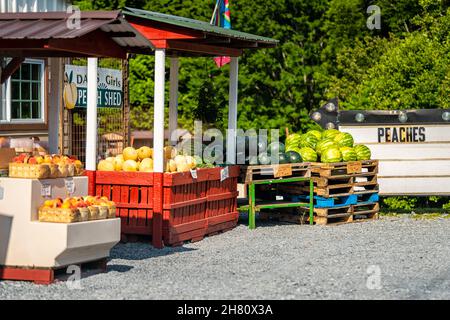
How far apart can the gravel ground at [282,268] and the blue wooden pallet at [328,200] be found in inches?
19.8

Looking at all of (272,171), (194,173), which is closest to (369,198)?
(272,171)

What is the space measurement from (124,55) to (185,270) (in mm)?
2643

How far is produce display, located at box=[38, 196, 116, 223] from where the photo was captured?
10.1m

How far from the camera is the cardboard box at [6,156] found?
421 inches

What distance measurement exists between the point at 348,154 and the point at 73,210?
269 inches

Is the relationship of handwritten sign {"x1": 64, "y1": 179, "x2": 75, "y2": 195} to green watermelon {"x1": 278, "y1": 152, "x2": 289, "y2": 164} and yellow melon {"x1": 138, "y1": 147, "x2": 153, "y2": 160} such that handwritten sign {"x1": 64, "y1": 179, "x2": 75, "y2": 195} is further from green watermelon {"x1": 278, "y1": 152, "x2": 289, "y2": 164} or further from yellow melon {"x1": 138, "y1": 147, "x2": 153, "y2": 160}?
green watermelon {"x1": 278, "y1": 152, "x2": 289, "y2": 164}

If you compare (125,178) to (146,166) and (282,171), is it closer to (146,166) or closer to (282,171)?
(146,166)

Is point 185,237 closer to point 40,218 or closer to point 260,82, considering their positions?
point 40,218

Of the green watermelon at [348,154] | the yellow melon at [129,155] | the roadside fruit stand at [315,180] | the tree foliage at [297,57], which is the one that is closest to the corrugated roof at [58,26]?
the yellow melon at [129,155]

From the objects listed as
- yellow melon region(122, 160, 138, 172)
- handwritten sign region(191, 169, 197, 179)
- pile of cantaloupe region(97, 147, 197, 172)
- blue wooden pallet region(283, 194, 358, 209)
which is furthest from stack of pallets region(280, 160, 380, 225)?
yellow melon region(122, 160, 138, 172)

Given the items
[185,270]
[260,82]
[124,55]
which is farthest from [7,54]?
[260,82]

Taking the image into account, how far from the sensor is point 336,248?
13.1 metres

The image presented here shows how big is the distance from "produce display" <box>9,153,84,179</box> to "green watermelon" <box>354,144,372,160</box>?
649 centimetres

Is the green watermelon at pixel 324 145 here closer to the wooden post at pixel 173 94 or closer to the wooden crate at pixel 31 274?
the wooden post at pixel 173 94
